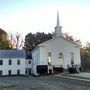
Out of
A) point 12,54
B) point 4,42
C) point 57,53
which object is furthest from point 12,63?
point 4,42

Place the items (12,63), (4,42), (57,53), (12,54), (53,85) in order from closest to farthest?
1. (53,85)
2. (57,53)
3. (12,63)
4. (12,54)
5. (4,42)

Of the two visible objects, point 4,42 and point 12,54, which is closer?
point 12,54

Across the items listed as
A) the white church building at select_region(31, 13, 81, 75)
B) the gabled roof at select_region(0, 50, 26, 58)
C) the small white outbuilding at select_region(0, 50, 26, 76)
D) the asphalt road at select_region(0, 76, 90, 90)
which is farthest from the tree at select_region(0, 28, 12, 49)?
the asphalt road at select_region(0, 76, 90, 90)

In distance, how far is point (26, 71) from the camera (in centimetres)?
6862

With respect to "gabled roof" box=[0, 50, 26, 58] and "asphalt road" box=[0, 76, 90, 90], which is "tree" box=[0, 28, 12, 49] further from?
"asphalt road" box=[0, 76, 90, 90]

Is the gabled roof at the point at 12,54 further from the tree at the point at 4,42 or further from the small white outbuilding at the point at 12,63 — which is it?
the tree at the point at 4,42

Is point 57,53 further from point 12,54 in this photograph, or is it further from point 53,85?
point 53,85

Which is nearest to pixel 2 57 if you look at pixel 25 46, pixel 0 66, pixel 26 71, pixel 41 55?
pixel 0 66

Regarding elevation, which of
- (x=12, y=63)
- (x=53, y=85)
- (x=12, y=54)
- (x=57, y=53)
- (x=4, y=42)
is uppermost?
(x=4, y=42)

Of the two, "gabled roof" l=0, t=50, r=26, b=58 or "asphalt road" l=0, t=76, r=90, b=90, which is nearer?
"asphalt road" l=0, t=76, r=90, b=90

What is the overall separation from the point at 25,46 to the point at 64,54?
102ft

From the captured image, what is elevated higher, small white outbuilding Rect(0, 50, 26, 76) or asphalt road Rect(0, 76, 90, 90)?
small white outbuilding Rect(0, 50, 26, 76)

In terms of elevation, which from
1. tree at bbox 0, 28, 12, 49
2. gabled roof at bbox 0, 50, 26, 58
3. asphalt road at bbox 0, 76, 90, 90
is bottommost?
asphalt road at bbox 0, 76, 90, 90

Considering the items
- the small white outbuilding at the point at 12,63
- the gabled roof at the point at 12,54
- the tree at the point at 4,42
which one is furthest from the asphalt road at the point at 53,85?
the tree at the point at 4,42
